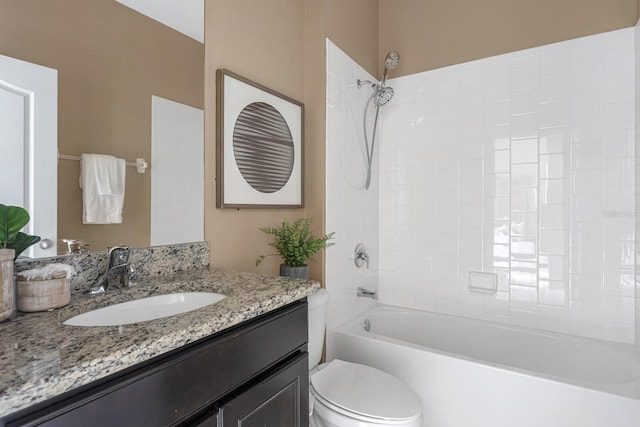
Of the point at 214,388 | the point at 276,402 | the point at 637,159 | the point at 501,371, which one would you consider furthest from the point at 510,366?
the point at 214,388

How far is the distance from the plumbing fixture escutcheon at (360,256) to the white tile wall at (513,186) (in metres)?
0.11

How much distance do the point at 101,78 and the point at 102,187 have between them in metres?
0.34

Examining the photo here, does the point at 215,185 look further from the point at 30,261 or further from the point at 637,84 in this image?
the point at 637,84

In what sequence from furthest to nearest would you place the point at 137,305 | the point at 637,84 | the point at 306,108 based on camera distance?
the point at 306,108 → the point at 637,84 → the point at 137,305

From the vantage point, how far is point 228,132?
4.91 feet

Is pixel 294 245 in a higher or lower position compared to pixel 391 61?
lower

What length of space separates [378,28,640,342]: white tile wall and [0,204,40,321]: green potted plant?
1340 millimetres

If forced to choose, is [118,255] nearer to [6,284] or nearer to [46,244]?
[46,244]

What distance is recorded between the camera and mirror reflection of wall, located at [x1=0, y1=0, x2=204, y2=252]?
947 millimetres

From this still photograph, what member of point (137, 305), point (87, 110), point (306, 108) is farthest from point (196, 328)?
point (306, 108)

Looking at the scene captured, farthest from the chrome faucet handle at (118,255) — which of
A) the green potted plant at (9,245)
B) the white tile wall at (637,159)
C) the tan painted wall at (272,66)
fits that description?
the white tile wall at (637,159)

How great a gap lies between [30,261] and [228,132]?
2.74 ft

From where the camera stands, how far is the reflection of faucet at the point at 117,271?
105 centimetres

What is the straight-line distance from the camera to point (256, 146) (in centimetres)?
165
